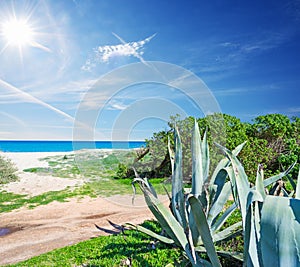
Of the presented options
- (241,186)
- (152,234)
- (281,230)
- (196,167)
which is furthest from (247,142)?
(281,230)

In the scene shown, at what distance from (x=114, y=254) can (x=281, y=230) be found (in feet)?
8.78

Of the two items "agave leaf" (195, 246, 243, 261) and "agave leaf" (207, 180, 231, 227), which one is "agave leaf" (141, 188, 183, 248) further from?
"agave leaf" (207, 180, 231, 227)

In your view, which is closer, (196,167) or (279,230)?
(279,230)

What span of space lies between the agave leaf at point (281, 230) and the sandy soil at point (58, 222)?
3.94 meters

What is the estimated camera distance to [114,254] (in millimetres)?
3244

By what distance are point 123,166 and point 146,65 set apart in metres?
6.38

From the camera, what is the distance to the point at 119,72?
13.8ft

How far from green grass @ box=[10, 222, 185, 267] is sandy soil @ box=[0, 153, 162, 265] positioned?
26.3 inches

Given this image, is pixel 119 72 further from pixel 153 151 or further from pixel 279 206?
pixel 153 151

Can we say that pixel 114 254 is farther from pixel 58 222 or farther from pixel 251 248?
pixel 58 222

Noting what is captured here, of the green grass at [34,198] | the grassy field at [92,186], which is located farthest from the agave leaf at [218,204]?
the green grass at [34,198]

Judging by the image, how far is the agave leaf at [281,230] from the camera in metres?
0.92

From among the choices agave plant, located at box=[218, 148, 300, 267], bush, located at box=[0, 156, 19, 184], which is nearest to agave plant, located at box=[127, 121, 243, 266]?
agave plant, located at box=[218, 148, 300, 267]

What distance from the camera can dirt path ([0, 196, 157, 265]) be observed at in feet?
14.5
